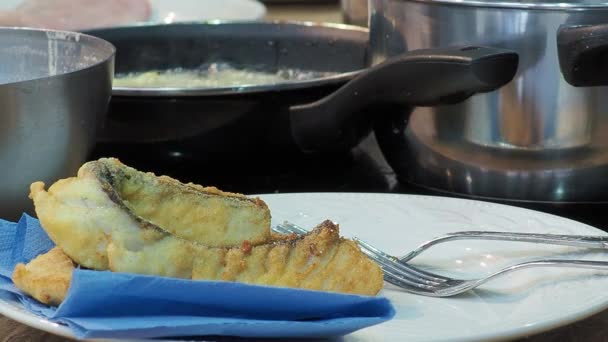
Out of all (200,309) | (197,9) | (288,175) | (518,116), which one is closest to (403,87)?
(518,116)

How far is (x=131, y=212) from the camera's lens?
46 centimetres

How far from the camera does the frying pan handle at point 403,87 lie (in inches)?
24.3

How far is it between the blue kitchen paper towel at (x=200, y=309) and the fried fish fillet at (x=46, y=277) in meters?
0.02

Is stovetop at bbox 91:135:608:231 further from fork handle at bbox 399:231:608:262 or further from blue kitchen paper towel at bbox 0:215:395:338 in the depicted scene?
blue kitchen paper towel at bbox 0:215:395:338

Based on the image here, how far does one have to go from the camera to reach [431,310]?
1.55 ft

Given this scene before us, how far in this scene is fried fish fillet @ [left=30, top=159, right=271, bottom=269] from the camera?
1.48 ft

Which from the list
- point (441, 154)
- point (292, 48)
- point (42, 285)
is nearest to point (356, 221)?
point (441, 154)

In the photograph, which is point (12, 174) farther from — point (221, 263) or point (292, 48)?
point (292, 48)

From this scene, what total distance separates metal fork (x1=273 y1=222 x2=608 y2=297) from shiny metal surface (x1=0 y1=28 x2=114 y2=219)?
20 cm

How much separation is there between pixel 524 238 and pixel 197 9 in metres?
1.21

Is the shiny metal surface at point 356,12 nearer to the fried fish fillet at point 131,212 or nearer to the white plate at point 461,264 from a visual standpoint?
the white plate at point 461,264

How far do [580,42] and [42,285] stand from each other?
0.33m

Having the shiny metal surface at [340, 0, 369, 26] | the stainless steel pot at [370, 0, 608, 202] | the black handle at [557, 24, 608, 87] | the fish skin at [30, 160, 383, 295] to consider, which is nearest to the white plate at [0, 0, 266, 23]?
the shiny metal surface at [340, 0, 369, 26]

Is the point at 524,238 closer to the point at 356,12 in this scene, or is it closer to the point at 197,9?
the point at 356,12
